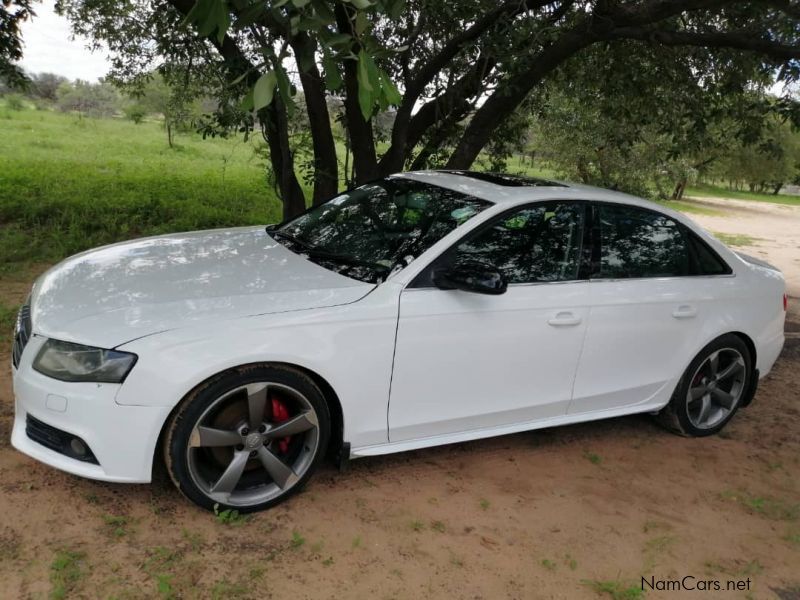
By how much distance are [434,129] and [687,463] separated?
18.5 feet

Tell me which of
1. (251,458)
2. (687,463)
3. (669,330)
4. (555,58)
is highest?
(555,58)

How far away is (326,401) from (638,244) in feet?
6.87

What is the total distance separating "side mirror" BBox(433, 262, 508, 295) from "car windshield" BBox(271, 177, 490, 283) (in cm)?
20

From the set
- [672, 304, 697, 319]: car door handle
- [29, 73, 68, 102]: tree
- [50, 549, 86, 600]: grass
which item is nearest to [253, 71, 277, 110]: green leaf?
[50, 549, 86, 600]: grass

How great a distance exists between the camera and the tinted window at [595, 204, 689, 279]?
384cm

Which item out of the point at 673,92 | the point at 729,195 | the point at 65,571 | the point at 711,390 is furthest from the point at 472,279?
the point at 729,195

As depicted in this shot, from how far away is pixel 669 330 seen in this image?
3986 millimetres

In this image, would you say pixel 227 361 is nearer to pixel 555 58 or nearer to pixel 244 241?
pixel 244 241

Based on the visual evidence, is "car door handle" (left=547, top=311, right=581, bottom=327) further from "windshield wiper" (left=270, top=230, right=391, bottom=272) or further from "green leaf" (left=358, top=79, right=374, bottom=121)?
"green leaf" (left=358, top=79, right=374, bottom=121)

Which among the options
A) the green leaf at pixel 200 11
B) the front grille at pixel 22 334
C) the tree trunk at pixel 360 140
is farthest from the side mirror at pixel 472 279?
the tree trunk at pixel 360 140

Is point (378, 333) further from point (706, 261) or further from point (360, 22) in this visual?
point (706, 261)

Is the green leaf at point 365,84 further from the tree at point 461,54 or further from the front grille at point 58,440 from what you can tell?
the tree at point 461,54

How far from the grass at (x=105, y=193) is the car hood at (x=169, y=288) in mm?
4557

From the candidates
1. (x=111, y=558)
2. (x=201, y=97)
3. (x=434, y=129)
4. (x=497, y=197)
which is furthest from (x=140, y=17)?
(x=111, y=558)
